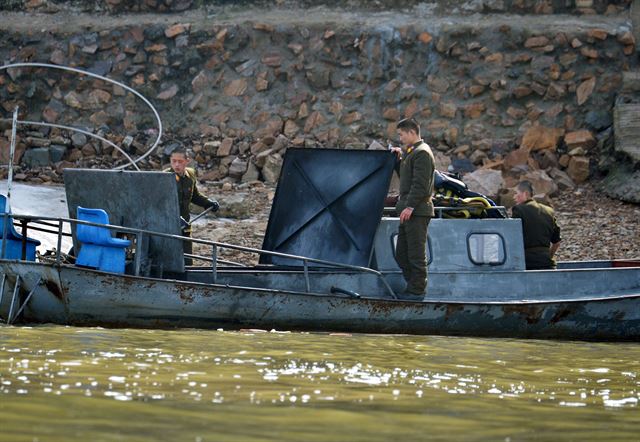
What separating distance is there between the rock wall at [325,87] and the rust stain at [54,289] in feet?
37.3

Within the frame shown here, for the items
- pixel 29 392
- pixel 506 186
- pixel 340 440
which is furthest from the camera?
pixel 506 186

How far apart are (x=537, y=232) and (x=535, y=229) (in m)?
0.05

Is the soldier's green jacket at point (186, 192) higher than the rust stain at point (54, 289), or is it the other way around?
the soldier's green jacket at point (186, 192)

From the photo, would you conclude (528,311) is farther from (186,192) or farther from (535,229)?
(186,192)

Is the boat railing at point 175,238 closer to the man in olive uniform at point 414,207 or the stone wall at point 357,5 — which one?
the man in olive uniform at point 414,207

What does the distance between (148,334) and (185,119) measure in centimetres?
1433

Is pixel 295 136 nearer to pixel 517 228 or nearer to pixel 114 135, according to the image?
pixel 114 135

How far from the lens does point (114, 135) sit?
2573cm

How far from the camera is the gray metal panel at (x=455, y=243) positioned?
48.3 ft

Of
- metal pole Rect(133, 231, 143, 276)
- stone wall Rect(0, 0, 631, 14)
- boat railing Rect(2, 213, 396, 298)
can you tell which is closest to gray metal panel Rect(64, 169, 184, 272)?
boat railing Rect(2, 213, 396, 298)

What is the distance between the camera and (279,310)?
13.5m

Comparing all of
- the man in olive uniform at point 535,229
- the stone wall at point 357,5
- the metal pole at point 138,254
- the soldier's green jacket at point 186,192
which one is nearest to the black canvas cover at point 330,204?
the soldier's green jacket at point 186,192

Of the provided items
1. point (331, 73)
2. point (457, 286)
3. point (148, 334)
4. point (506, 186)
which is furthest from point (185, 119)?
point (148, 334)

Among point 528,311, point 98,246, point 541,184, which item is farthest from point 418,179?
point 541,184
